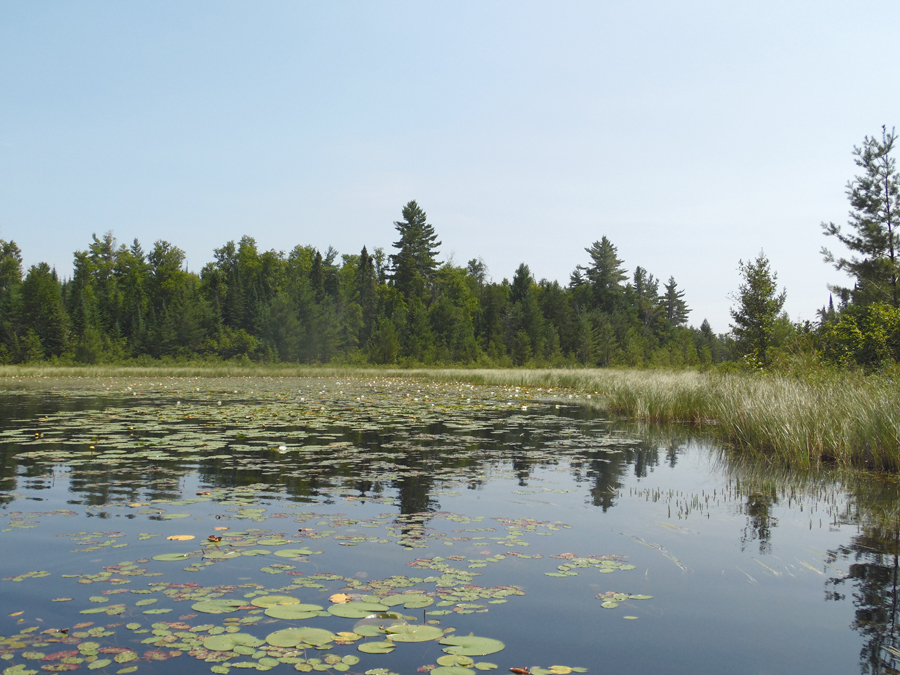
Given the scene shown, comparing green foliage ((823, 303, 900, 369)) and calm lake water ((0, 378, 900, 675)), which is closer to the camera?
calm lake water ((0, 378, 900, 675))

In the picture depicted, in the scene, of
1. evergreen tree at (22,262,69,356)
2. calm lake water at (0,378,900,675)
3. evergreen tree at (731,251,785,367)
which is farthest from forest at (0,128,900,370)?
calm lake water at (0,378,900,675)

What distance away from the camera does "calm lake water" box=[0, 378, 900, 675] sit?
3.03 m

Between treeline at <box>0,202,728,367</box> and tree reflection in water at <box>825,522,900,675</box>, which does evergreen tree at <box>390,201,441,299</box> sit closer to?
treeline at <box>0,202,728,367</box>

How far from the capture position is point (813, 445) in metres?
9.33

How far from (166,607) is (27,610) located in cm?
77

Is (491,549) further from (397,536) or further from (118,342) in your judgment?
(118,342)

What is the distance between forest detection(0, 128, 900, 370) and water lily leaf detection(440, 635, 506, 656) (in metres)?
42.3

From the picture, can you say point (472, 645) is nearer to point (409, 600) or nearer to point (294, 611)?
point (409, 600)

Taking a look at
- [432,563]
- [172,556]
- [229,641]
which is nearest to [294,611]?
[229,641]

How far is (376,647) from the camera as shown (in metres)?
3.00

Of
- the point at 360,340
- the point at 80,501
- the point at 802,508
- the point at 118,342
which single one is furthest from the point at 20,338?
the point at 802,508

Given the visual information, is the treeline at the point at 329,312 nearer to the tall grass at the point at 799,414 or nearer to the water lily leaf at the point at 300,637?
the tall grass at the point at 799,414

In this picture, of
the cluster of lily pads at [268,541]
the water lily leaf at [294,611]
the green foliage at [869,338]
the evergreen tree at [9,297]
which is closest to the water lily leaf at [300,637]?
the cluster of lily pads at [268,541]

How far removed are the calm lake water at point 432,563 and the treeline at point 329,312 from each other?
52.6 m
